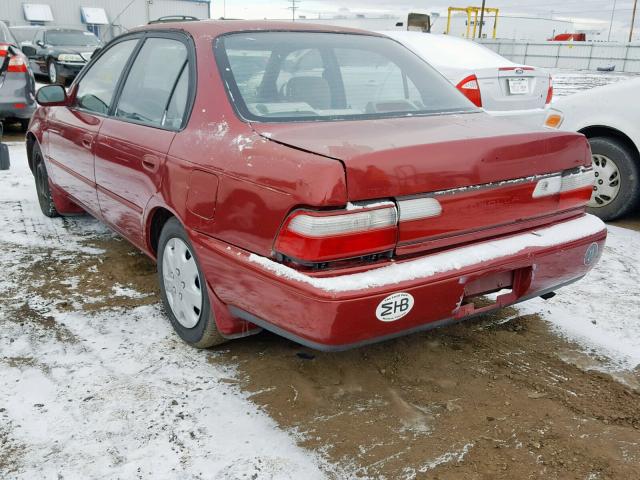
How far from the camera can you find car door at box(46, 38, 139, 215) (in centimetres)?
366

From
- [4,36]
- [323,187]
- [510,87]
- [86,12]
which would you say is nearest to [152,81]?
[323,187]

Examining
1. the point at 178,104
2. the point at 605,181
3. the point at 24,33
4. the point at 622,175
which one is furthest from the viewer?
the point at 24,33

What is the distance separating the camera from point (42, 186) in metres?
4.99

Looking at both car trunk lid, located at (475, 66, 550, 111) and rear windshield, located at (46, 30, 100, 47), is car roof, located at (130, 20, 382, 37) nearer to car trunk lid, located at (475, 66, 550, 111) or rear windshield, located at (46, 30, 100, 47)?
car trunk lid, located at (475, 66, 550, 111)

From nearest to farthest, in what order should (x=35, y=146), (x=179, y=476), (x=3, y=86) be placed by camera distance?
(x=179, y=476)
(x=35, y=146)
(x=3, y=86)

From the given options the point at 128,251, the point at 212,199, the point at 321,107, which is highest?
the point at 321,107

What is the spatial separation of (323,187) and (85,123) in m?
2.38

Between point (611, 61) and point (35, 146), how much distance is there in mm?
32287

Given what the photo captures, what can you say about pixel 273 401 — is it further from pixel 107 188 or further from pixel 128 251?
pixel 128 251

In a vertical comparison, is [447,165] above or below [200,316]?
above

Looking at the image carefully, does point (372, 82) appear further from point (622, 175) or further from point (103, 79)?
point (622, 175)

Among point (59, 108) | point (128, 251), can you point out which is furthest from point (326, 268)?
point (59, 108)

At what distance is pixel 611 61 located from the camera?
3078 cm

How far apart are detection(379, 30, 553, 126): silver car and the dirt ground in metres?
3.32
